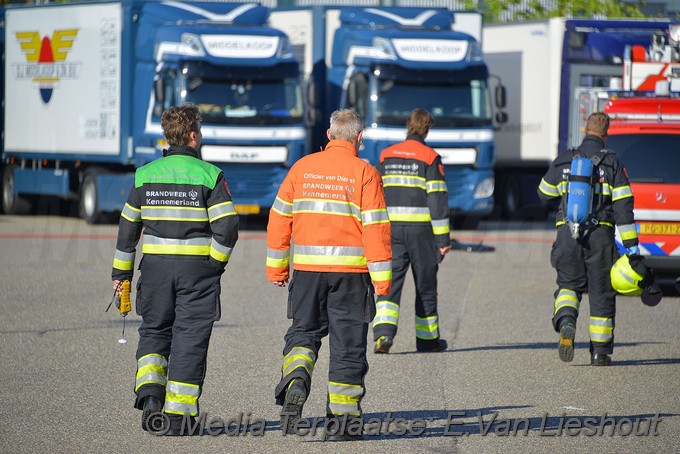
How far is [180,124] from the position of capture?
7070mm

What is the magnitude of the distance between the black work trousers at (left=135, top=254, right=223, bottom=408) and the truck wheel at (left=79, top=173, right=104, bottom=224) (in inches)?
614

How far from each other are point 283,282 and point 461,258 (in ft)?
34.8

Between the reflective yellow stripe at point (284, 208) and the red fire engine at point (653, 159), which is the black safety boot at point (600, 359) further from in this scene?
the red fire engine at point (653, 159)

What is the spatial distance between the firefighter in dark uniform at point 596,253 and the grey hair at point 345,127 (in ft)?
9.35

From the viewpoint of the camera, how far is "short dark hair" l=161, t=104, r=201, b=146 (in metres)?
7.07

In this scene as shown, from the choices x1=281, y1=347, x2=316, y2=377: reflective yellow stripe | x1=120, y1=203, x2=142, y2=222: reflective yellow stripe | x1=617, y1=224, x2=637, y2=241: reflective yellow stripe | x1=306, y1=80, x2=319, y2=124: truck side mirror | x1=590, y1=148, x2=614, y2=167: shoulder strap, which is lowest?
x1=281, y1=347, x2=316, y2=377: reflective yellow stripe

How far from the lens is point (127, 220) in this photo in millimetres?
7129

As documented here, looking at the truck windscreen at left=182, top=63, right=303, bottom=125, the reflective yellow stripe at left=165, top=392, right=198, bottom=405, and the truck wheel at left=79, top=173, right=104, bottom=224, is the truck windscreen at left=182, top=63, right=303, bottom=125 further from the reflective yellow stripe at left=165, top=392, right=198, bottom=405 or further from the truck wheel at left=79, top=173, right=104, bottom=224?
the reflective yellow stripe at left=165, top=392, right=198, bottom=405

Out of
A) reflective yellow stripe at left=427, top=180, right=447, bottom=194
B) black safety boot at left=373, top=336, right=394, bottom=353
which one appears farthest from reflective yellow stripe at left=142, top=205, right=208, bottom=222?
reflective yellow stripe at left=427, top=180, right=447, bottom=194

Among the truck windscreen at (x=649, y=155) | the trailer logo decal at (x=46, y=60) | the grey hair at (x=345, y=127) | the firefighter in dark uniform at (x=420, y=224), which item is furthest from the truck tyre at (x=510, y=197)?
the grey hair at (x=345, y=127)

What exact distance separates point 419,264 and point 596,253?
1370 mm

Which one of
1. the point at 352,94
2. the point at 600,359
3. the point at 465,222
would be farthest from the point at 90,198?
the point at 600,359

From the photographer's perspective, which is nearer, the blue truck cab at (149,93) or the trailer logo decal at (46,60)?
the blue truck cab at (149,93)

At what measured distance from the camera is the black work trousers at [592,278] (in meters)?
9.46
